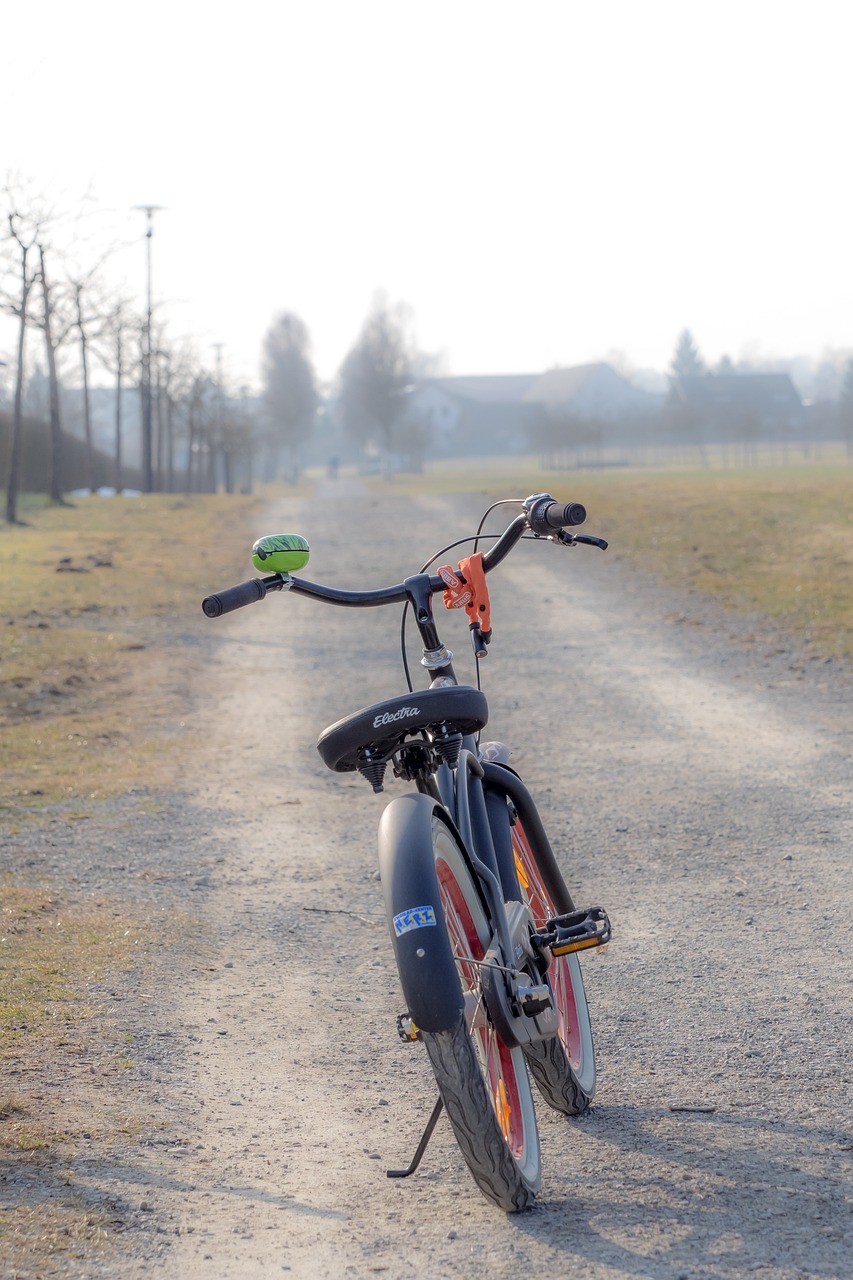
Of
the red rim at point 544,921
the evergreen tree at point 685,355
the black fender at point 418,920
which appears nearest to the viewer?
the black fender at point 418,920

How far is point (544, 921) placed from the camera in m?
3.70

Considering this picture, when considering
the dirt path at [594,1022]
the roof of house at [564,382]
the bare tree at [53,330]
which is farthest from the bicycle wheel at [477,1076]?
the roof of house at [564,382]

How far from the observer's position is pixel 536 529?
3307mm

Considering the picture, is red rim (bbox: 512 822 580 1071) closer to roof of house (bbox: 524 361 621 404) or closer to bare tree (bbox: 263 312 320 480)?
bare tree (bbox: 263 312 320 480)

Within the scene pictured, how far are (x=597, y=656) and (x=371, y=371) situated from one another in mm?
78430

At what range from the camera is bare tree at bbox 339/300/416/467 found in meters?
85.7

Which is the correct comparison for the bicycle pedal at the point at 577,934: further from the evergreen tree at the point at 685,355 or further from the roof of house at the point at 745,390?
the evergreen tree at the point at 685,355

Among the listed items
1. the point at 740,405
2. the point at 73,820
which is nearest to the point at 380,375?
the point at 740,405

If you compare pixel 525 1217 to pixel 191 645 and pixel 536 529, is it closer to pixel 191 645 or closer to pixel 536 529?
pixel 536 529

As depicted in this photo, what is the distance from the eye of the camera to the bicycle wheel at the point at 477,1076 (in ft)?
8.63

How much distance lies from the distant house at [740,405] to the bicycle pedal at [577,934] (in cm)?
7433

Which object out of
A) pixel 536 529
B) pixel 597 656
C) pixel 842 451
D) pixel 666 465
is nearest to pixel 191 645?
pixel 597 656

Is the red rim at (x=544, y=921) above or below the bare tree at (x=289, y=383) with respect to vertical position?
below

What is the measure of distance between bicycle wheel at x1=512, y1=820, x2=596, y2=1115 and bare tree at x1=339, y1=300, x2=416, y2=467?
255 feet
